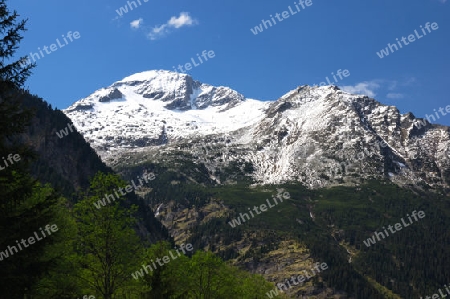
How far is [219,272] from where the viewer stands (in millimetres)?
63469

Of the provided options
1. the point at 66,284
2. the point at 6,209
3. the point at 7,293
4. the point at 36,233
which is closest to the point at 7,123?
the point at 6,209

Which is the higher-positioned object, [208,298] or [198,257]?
[198,257]

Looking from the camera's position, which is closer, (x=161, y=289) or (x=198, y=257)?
(x=161, y=289)

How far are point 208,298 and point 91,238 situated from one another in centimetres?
2993

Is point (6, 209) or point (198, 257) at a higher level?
point (6, 209)

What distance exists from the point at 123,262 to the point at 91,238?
3.58m

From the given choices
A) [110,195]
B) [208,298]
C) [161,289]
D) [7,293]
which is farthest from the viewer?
[208,298]

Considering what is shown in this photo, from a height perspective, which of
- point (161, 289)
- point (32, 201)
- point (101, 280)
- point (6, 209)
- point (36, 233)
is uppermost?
point (32, 201)

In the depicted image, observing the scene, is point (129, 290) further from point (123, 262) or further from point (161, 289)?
point (123, 262)

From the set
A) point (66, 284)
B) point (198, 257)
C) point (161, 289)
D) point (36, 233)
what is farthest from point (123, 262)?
point (198, 257)

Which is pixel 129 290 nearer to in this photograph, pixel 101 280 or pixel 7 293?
pixel 101 280

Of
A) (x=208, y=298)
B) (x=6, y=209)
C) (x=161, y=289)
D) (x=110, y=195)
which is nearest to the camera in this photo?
(x=6, y=209)

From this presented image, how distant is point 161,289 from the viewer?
42781 millimetres

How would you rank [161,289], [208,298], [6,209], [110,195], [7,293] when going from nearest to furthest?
[7,293] → [6,209] → [110,195] → [161,289] → [208,298]
